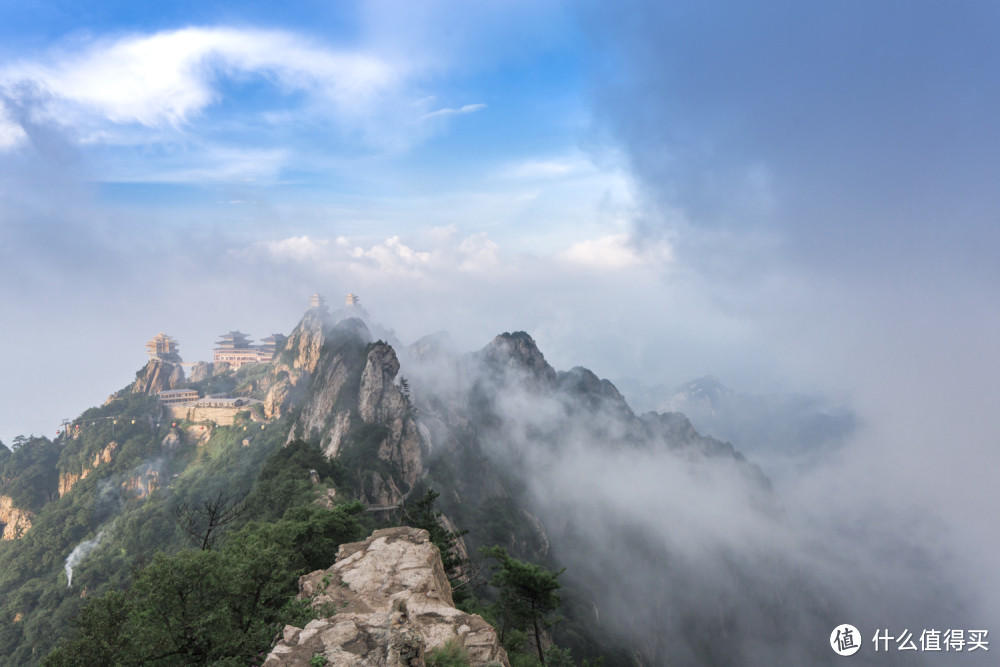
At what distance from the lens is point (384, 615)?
14.2 metres

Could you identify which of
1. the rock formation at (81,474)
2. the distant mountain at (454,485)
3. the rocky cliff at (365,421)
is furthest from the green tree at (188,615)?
the rock formation at (81,474)

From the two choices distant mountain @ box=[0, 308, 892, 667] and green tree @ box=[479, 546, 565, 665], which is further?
distant mountain @ box=[0, 308, 892, 667]

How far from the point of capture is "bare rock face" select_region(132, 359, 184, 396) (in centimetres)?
12561

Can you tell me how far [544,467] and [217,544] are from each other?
344ft

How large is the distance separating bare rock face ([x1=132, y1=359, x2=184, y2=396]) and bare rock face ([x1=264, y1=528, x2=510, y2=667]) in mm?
134736

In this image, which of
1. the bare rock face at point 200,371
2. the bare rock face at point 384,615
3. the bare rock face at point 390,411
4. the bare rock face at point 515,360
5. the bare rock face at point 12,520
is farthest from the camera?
the bare rock face at point 200,371

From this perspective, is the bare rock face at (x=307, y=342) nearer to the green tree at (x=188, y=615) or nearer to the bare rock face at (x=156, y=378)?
the bare rock face at (x=156, y=378)

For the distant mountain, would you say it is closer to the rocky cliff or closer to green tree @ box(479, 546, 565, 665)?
the rocky cliff

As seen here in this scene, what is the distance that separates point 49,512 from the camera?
88.6 metres

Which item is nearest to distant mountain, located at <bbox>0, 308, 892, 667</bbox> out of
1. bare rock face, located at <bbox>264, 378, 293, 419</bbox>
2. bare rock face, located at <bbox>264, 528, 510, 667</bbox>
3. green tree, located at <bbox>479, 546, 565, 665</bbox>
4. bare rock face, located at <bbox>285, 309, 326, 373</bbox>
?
bare rock face, located at <bbox>264, 378, 293, 419</bbox>
